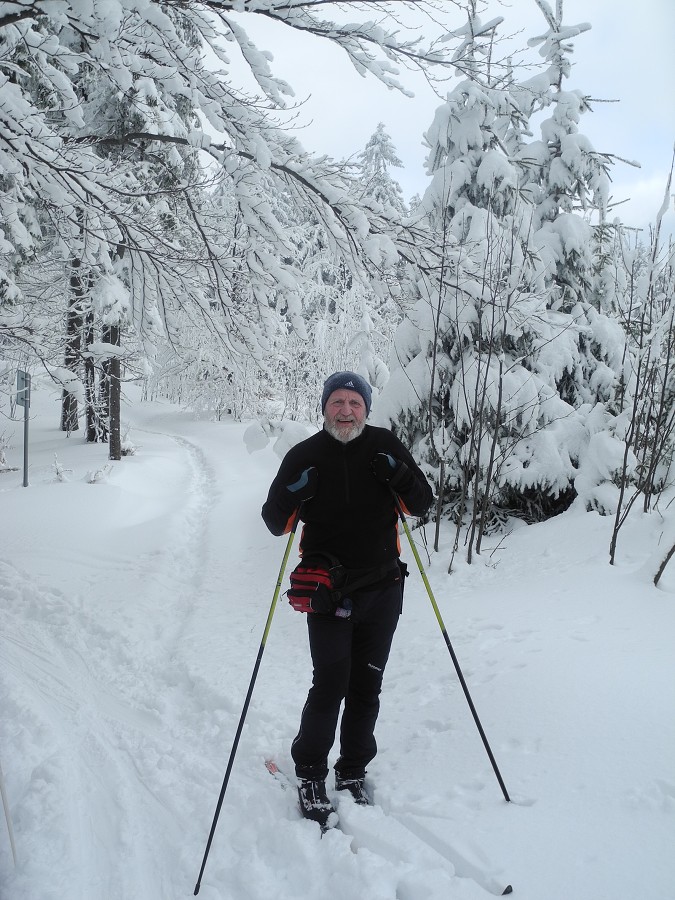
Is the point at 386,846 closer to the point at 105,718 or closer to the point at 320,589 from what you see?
the point at 320,589

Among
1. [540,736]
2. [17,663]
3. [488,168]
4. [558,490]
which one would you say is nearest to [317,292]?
[488,168]

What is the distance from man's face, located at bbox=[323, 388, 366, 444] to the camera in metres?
2.96

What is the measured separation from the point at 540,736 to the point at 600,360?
6.49m

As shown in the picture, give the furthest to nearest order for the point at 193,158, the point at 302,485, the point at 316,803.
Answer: the point at 193,158 → the point at 302,485 → the point at 316,803

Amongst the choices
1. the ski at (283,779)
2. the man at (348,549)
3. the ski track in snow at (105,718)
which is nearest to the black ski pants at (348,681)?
the man at (348,549)

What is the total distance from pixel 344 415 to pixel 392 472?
38 cm

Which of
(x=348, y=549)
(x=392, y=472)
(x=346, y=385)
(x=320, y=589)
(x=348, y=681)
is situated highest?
(x=346, y=385)

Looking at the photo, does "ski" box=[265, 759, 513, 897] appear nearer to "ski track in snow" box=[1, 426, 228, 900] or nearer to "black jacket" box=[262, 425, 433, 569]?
"ski track in snow" box=[1, 426, 228, 900]

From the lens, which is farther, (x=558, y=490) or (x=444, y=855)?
(x=558, y=490)

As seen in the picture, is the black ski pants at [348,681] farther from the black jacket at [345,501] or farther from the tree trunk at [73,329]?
the tree trunk at [73,329]

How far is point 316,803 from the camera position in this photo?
277 cm

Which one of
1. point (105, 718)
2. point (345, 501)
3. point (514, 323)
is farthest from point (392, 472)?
point (514, 323)

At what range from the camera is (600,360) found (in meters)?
8.23

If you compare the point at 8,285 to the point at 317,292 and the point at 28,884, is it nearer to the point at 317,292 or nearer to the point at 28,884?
the point at 28,884
